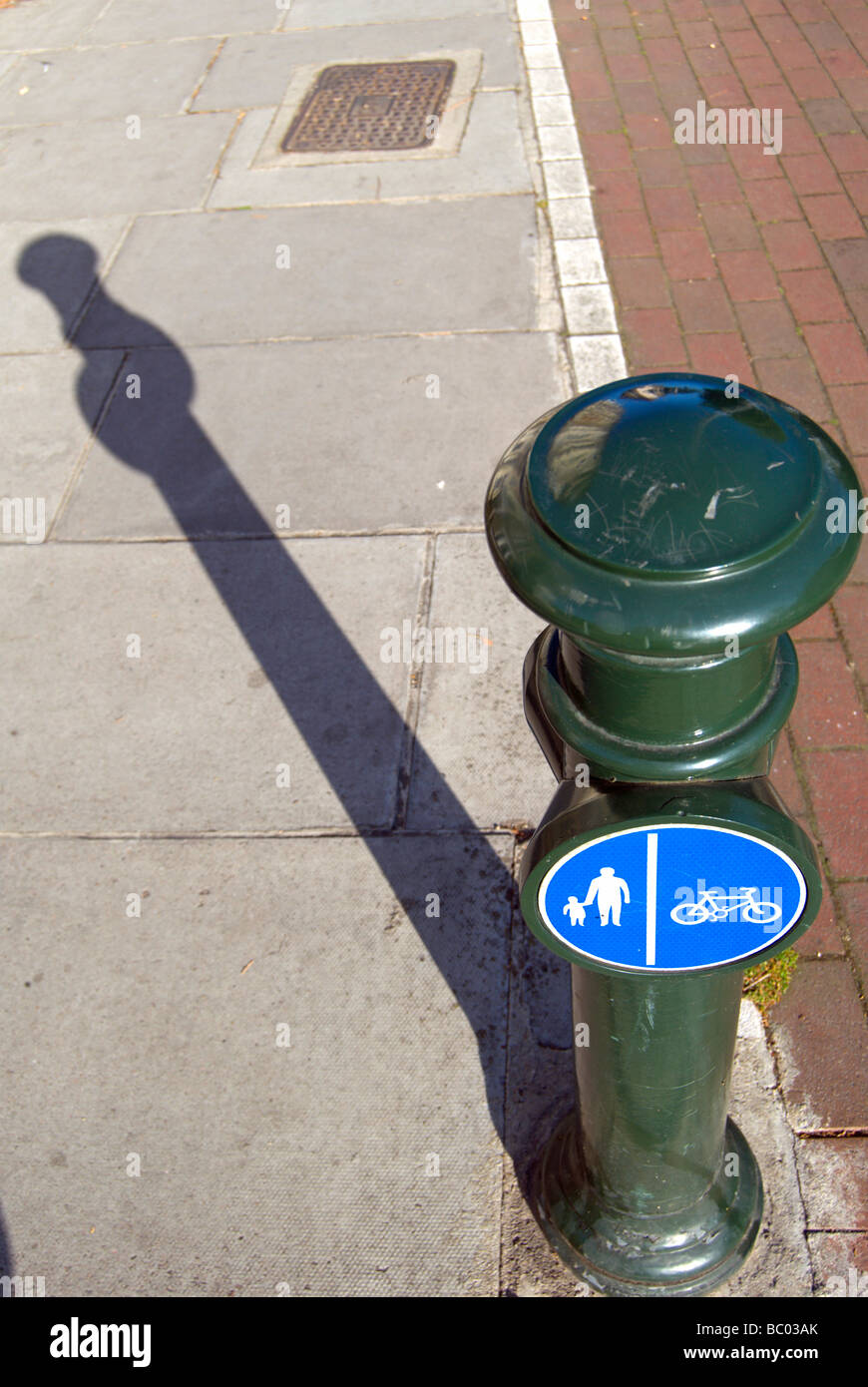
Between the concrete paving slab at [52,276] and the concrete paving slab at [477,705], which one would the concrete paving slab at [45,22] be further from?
the concrete paving slab at [477,705]

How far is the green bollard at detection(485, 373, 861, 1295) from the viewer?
1130 mm

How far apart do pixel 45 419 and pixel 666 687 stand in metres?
3.91

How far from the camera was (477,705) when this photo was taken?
10.8 ft

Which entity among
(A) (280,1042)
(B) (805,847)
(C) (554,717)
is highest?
(C) (554,717)

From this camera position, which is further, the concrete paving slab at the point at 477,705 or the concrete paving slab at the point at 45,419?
the concrete paving slab at the point at 45,419

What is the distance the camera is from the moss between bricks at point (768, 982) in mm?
2654

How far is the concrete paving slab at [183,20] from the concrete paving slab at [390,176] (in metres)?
1.90

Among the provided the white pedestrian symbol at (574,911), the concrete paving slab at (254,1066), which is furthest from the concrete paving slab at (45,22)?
the white pedestrian symbol at (574,911)

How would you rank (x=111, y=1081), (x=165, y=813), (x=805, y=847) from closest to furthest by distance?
(x=805, y=847)
(x=111, y=1081)
(x=165, y=813)
